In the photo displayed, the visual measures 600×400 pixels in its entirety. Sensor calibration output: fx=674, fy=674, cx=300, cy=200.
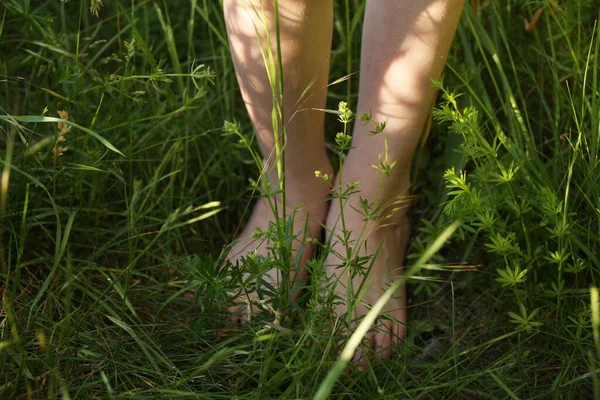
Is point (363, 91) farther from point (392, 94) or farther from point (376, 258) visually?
point (376, 258)

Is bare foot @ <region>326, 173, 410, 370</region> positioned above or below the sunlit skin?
below

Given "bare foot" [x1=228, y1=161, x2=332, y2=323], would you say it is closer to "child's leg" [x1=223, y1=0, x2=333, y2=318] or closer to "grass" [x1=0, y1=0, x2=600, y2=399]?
"child's leg" [x1=223, y1=0, x2=333, y2=318]

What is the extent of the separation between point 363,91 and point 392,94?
10 centimetres

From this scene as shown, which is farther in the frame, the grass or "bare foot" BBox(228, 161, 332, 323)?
"bare foot" BBox(228, 161, 332, 323)

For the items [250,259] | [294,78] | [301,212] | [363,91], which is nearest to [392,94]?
[363,91]

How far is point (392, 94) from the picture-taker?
141 cm

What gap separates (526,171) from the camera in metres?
1.39

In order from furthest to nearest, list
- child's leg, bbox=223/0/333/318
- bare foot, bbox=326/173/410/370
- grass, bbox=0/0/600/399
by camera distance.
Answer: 1. bare foot, bbox=326/173/410/370
2. child's leg, bbox=223/0/333/318
3. grass, bbox=0/0/600/399

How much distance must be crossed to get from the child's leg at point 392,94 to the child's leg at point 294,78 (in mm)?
83

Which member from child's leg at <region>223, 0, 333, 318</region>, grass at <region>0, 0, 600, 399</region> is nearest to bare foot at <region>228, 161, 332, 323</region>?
child's leg at <region>223, 0, 333, 318</region>

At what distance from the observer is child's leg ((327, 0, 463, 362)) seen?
1.32m

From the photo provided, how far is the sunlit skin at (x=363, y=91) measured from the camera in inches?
51.6

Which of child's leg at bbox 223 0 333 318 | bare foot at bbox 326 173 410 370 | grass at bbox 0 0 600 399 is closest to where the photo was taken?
grass at bbox 0 0 600 399

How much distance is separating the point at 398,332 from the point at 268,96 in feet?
1.96
